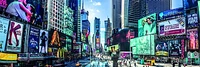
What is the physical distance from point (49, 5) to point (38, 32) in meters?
112

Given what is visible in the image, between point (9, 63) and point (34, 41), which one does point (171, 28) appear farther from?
point (9, 63)

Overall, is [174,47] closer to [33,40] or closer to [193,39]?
[193,39]

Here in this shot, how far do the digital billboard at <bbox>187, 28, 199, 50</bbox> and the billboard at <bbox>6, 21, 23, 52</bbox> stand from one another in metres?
62.8

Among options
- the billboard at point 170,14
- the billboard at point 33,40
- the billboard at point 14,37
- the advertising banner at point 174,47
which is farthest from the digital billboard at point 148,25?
the billboard at point 14,37

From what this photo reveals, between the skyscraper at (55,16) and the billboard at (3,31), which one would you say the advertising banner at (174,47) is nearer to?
the billboard at (3,31)

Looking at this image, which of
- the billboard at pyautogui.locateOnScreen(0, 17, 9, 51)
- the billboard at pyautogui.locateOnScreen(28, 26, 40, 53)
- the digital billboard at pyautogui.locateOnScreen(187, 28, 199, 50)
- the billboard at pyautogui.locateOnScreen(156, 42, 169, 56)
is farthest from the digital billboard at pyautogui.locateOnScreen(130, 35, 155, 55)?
the billboard at pyautogui.locateOnScreen(0, 17, 9, 51)

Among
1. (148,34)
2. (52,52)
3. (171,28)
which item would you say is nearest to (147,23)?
(148,34)

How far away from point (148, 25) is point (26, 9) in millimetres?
84936

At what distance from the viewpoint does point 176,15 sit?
116312 mm

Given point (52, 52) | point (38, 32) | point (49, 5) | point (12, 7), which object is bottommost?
point (52, 52)

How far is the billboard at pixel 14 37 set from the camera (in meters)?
56.0

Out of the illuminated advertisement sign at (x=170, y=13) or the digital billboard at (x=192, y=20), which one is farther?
the illuminated advertisement sign at (x=170, y=13)

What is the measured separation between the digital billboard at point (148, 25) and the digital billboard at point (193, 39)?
30.8m

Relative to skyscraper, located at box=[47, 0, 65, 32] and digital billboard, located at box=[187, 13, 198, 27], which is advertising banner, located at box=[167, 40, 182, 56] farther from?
skyscraper, located at box=[47, 0, 65, 32]
